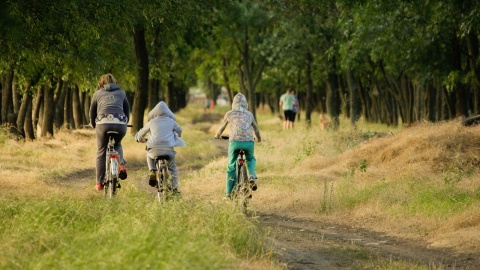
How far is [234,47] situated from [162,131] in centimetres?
3907

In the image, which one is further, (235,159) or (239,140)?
(235,159)

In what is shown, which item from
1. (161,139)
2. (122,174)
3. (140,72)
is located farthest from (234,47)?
(122,174)

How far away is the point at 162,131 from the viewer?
14.5 metres

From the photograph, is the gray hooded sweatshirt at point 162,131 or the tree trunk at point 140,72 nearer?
the gray hooded sweatshirt at point 162,131

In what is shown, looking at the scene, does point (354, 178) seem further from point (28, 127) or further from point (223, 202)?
point (28, 127)

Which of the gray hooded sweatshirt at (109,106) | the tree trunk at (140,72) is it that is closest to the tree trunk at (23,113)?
the tree trunk at (140,72)

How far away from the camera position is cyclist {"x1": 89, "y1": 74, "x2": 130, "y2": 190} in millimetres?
14711

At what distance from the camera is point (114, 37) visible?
3231 centimetres

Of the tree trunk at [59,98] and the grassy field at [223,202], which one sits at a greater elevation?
the tree trunk at [59,98]

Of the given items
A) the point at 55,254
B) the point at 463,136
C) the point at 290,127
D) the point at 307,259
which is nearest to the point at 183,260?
the point at 55,254

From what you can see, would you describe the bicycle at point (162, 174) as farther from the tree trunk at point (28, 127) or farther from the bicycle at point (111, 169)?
the tree trunk at point (28, 127)

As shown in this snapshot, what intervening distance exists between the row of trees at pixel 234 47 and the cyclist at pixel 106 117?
1321 mm

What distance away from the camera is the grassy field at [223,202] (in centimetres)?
892

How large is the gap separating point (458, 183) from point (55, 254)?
30.8 ft
